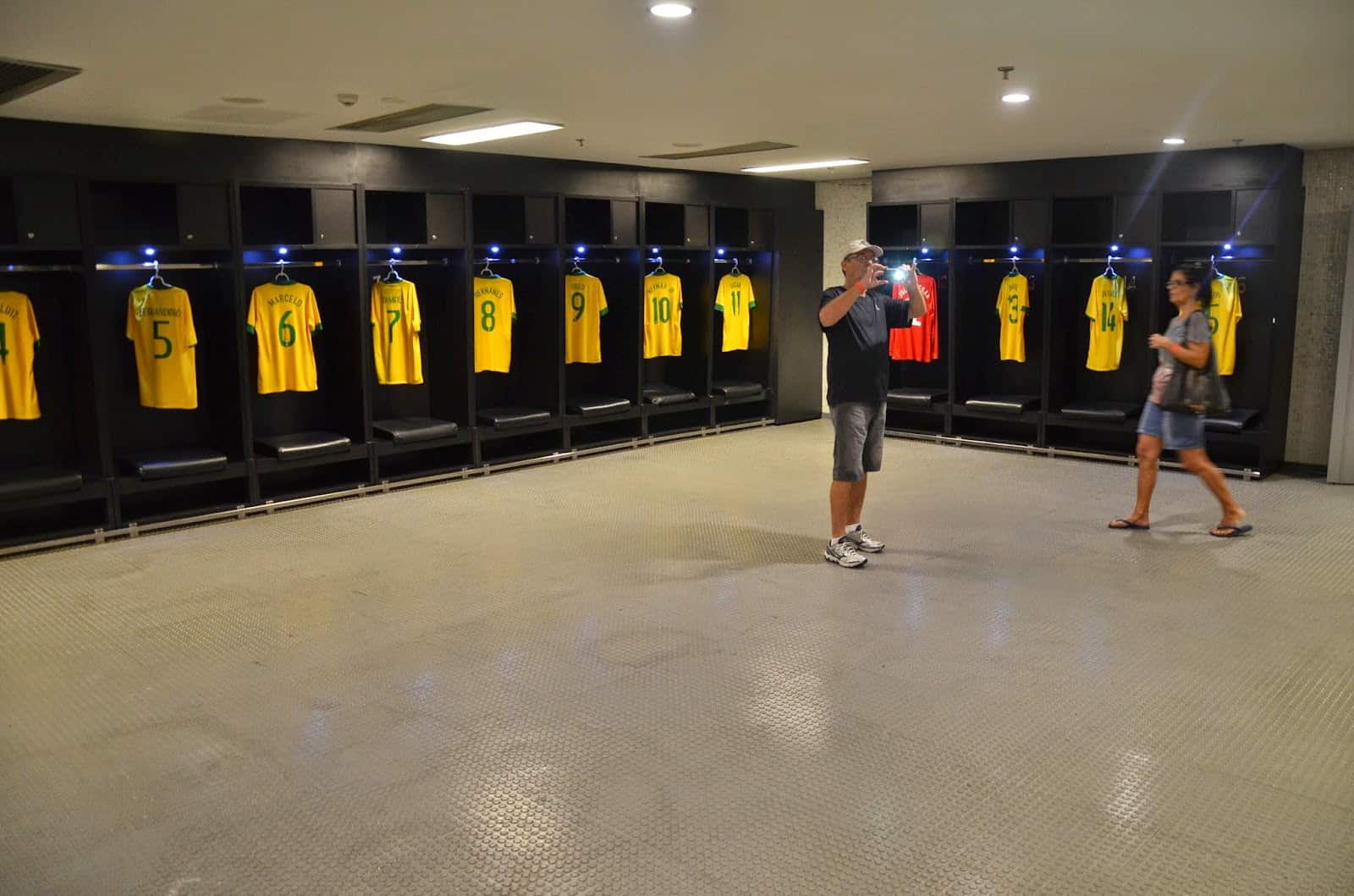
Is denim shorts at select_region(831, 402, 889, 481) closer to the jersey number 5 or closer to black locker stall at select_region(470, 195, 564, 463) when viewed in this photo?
black locker stall at select_region(470, 195, 564, 463)

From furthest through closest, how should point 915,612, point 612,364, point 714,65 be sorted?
point 612,364, point 915,612, point 714,65

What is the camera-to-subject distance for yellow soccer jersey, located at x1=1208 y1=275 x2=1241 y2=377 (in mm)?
7371

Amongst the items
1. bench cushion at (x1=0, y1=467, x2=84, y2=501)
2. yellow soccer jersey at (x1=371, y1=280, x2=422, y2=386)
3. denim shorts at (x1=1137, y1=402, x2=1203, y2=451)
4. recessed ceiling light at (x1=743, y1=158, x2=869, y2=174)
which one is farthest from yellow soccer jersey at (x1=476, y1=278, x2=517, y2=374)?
denim shorts at (x1=1137, y1=402, x2=1203, y2=451)

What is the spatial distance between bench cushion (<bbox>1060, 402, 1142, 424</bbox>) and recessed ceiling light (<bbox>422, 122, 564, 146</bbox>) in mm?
4490

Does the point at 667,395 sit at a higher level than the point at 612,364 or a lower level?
lower

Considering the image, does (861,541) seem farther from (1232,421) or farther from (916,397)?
(916,397)

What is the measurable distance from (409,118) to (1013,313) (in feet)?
16.7

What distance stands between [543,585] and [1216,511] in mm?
4078

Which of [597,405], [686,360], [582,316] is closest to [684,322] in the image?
[686,360]

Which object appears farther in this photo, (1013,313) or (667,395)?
(667,395)

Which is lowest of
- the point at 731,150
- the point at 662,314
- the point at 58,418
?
Answer: the point at 58,418

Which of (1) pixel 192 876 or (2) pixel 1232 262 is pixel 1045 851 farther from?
(2) pixel 1232 262

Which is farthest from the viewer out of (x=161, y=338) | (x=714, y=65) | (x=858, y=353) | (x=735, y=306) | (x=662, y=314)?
(x=735, y=306)

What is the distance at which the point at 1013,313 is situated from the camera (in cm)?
854
